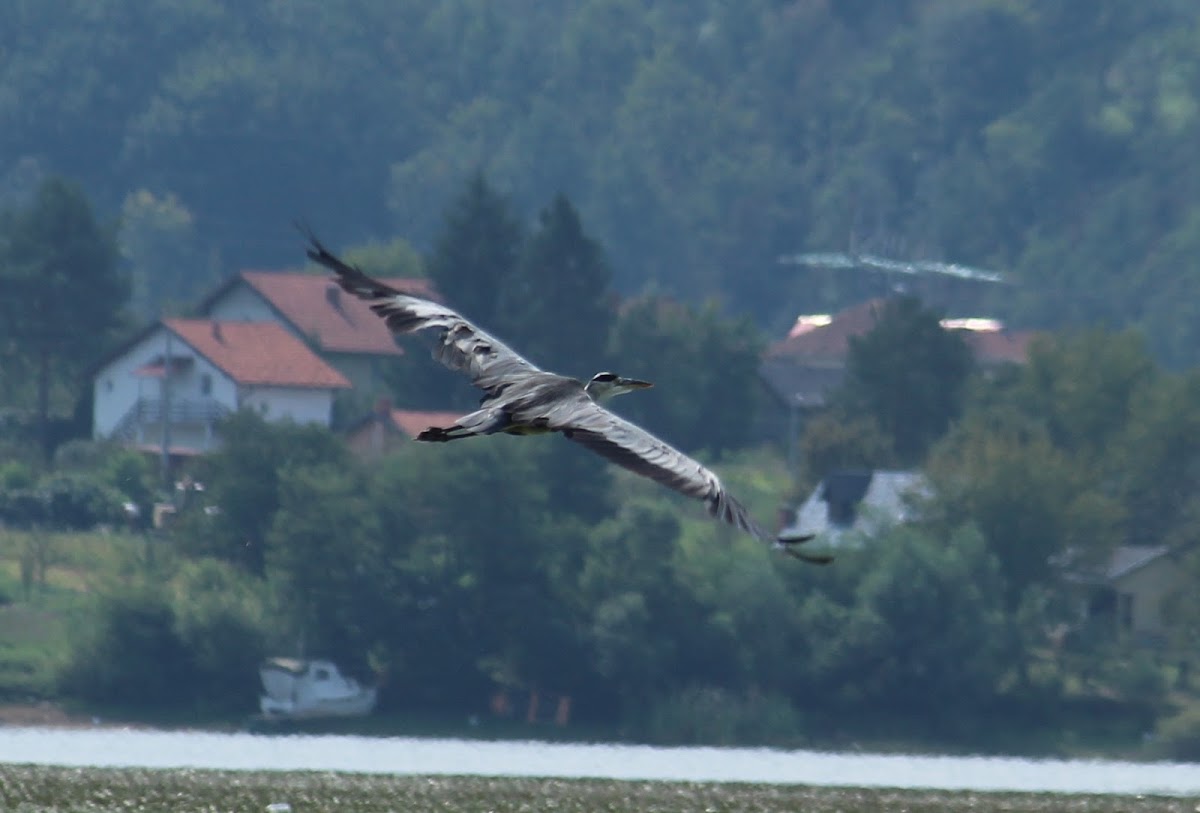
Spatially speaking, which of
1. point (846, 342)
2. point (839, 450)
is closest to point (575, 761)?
point (839, 450)

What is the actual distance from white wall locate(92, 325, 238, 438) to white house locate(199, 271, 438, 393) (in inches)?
360

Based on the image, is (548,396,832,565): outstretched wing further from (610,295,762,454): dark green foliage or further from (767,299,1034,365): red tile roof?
(767,299,1034,365): red tile roof

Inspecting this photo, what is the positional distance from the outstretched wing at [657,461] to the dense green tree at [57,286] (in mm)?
84368

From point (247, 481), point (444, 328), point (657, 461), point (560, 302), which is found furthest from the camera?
point (560, 302)

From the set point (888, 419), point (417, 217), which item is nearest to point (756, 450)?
point (888, 419)

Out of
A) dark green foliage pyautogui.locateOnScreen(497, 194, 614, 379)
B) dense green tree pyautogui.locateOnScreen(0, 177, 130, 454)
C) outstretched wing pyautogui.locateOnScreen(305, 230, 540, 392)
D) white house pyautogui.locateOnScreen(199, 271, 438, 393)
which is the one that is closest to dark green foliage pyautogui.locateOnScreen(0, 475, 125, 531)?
dense green tree pyautogui.locateOnScreen(0, 177, 130, 454)

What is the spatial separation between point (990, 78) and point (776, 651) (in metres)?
115

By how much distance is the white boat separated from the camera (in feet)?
274

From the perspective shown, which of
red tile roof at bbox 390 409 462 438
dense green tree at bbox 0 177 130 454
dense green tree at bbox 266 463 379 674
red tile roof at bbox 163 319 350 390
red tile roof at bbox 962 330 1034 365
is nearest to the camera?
dense green tree at bbox 266 463 379 674

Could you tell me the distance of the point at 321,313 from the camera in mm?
124875

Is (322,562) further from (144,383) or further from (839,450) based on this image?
(839,450)

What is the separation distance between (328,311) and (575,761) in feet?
183

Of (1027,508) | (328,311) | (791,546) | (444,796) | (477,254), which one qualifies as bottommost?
(444,796)

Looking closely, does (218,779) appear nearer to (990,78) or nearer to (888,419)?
(888,419)
